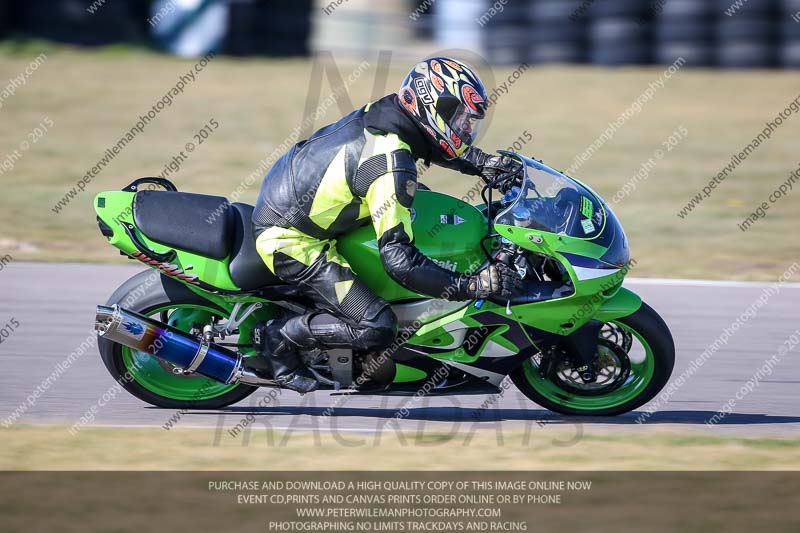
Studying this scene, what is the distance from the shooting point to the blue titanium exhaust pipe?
5.14 meters

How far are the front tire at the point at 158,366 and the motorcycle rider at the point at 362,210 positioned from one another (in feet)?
1.47

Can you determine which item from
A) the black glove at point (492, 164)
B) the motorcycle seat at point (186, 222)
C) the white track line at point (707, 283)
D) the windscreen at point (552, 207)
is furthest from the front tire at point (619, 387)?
the white track line at point (707, 283)

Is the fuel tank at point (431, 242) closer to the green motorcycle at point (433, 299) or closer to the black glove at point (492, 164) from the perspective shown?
the green motorcycle at point (433, 299)

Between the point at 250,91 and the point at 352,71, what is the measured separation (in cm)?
206

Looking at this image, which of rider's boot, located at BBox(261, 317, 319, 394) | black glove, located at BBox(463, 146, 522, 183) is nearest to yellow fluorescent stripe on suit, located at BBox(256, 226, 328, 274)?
rider's boot, located at BBox(261, 317, 319, 394)

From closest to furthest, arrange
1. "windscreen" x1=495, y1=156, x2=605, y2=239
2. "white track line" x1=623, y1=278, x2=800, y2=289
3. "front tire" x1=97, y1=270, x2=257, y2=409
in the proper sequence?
1. "windscreen" x1=495, y1=156, x2=605, y2=239
2. "front tire" x1=97, y1=270, x2=257, y2=409
3. "white track line" x1=623, y1=278, x2=800, y2=289

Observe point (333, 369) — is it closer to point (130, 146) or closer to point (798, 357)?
→ point (798, 357)

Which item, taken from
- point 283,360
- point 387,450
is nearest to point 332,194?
point 283,360

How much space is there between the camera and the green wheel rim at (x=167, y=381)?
5531mm

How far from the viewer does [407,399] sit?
5.86 metres

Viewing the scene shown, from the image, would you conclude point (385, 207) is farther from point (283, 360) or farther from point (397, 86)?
point (397, 86)

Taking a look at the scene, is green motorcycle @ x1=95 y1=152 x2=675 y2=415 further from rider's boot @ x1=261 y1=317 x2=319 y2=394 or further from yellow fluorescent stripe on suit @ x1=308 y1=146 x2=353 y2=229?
yellow fluorescent stripe on suit @ x1=308 y1=146 x2=353 y2=229

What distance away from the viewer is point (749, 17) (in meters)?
16.0

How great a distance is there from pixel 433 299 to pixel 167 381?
1.54m
